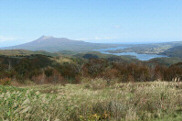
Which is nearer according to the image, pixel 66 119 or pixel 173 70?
pixel 66 119

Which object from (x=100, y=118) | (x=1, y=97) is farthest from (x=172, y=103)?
(x=1, y=97)

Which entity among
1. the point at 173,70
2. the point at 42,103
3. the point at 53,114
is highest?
the point at 42,103

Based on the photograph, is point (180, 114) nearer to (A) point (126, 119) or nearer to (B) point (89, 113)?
(A) point (126, 119)

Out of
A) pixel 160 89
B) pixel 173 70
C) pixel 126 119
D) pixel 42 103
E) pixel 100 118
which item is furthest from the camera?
pixel 173 70

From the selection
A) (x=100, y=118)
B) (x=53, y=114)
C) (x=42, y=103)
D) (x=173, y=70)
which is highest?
(x=42, y=103)

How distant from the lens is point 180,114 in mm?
4906

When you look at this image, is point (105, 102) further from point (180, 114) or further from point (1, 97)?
point (1, 97)

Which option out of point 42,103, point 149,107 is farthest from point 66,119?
point 149,107

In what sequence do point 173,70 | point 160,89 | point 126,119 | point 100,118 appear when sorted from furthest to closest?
point 173,70
point 160,89
point 100,118
point 126,119

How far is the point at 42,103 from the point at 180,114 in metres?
4.60

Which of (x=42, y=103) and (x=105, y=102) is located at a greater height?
(x=42, y=103)

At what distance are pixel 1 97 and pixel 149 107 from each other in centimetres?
520

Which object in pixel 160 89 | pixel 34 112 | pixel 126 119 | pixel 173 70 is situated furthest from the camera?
pixel 173 70

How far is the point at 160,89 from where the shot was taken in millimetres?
6695
